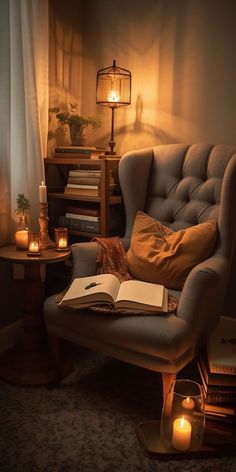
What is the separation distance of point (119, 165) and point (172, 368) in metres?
1.11

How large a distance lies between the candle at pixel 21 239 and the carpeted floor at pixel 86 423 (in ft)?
2.11

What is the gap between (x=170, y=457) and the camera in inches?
53.9

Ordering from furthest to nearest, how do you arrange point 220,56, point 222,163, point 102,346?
point 220,56 < point 222,163 < point 102,346

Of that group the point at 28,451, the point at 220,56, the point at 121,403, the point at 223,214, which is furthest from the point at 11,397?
the point at 220,56

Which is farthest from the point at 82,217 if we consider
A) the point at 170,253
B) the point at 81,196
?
the point at 170,253

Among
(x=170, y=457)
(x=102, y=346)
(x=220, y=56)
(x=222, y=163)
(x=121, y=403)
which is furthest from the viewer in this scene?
(x=220, y=56)

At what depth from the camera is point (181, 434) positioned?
53.8 inches

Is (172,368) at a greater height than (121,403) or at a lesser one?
greater

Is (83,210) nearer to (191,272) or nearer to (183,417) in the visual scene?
(191,272)

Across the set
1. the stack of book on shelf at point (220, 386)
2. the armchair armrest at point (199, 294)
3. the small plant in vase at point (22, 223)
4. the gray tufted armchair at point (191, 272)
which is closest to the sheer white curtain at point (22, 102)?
the small plant in vase at point (22, 223)

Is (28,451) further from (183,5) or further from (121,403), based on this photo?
(183,5)

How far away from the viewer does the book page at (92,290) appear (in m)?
1.53

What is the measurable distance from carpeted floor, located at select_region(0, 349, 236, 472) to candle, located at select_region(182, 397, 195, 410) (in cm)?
20

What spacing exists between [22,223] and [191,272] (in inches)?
34.4
